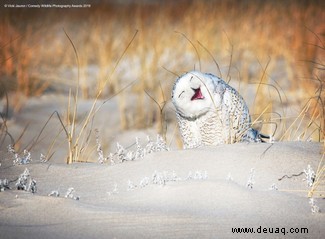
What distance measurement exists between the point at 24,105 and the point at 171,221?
4.90 m

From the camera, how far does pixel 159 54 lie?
258 inches

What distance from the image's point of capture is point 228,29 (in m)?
8.85

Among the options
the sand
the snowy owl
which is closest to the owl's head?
the snowy owl

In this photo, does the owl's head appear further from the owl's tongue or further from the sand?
the sand

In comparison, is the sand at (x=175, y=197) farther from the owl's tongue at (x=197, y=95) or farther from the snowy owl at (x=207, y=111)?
the owl's tongue at (x=197, y=95)

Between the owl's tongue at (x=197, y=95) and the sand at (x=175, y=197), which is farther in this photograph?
the owl's tongue at (x=197, y=95)

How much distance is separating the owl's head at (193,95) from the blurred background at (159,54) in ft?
7.65

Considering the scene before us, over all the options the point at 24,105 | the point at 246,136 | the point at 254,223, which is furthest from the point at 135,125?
the point at 254,223

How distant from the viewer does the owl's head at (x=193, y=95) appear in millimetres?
2896

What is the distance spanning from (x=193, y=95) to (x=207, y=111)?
0.33ft

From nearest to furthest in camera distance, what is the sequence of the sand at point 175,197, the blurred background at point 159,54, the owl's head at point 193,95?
the sand at point 175,197 < the owl's head at point 193,95 < the blurred background at point 159,54

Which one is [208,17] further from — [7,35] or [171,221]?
[171,221]

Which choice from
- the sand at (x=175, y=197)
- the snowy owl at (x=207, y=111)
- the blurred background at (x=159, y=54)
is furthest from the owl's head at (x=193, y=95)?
the blurred background at (x=159, y=54)

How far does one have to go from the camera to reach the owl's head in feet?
9.50
